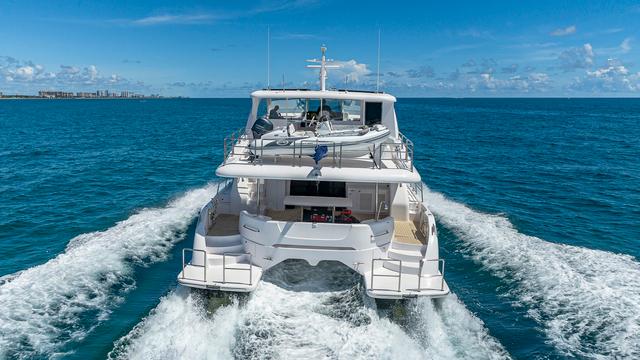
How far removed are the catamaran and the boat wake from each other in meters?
0.64

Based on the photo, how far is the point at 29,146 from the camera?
40.5 metres

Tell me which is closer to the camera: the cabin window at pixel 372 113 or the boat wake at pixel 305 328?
the boat wake at pixel 305 328

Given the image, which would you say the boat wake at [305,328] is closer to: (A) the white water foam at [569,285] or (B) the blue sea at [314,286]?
(B) the blue sea at [314,286]

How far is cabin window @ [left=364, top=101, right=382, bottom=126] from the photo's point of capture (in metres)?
15.1

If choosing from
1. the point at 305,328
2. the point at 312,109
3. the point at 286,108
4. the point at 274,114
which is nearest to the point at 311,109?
the point at 312,109

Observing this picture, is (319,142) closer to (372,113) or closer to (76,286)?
(372,113)

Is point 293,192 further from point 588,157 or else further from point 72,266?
point 588,157

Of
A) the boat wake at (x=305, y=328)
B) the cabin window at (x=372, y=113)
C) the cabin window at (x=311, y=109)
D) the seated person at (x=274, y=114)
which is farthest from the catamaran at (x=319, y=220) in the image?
the seated person at (x=274, y=114)

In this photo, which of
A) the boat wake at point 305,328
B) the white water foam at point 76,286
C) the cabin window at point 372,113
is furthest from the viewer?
the cabin window at point 372,113

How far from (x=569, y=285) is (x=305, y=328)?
8.02 m

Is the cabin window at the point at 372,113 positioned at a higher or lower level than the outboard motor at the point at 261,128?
higher

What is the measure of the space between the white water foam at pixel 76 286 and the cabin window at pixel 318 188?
5519mm

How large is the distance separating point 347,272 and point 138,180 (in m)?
19.7

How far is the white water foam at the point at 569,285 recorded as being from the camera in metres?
10.2
